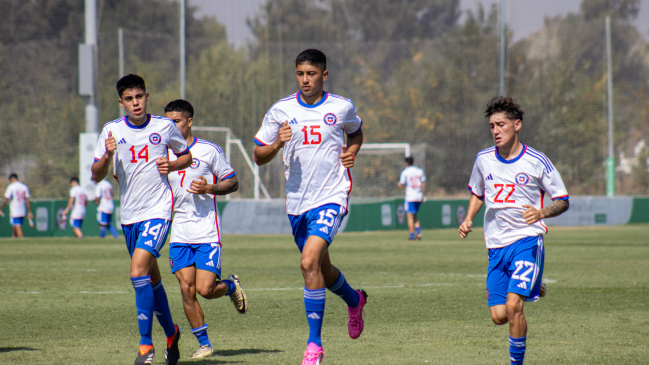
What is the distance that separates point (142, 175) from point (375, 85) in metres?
34.2

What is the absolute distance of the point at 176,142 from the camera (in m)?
6.30

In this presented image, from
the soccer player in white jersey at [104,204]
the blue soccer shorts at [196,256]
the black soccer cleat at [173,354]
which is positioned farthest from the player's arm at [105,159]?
the soccer player in white jersey at [104,204]

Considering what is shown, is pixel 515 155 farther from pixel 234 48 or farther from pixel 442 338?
pixel 234 48

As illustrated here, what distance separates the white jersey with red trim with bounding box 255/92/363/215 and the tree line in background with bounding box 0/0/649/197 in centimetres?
2624

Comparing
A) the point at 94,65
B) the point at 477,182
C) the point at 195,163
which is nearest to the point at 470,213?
the point at 477,182

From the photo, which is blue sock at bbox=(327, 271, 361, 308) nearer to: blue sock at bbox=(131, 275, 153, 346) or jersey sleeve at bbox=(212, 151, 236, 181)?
jersey sleeve at bbox=(212, 151, 236, 181)

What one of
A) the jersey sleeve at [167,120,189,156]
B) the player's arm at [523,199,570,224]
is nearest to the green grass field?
the player's arm at [523,199,570,224]

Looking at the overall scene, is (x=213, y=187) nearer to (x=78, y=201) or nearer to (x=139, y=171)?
(x=139, y=171)

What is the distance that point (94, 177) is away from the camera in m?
6.25

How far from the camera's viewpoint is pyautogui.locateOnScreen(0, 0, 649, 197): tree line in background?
105ft

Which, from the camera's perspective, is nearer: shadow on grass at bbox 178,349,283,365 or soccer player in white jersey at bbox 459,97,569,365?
soccer player in white jersey at bbox 459,97,569,365

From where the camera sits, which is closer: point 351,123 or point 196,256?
point 351,123

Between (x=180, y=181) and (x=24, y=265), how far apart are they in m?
8.53

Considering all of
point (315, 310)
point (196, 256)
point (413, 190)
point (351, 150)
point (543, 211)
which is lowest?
point (315, 310)
